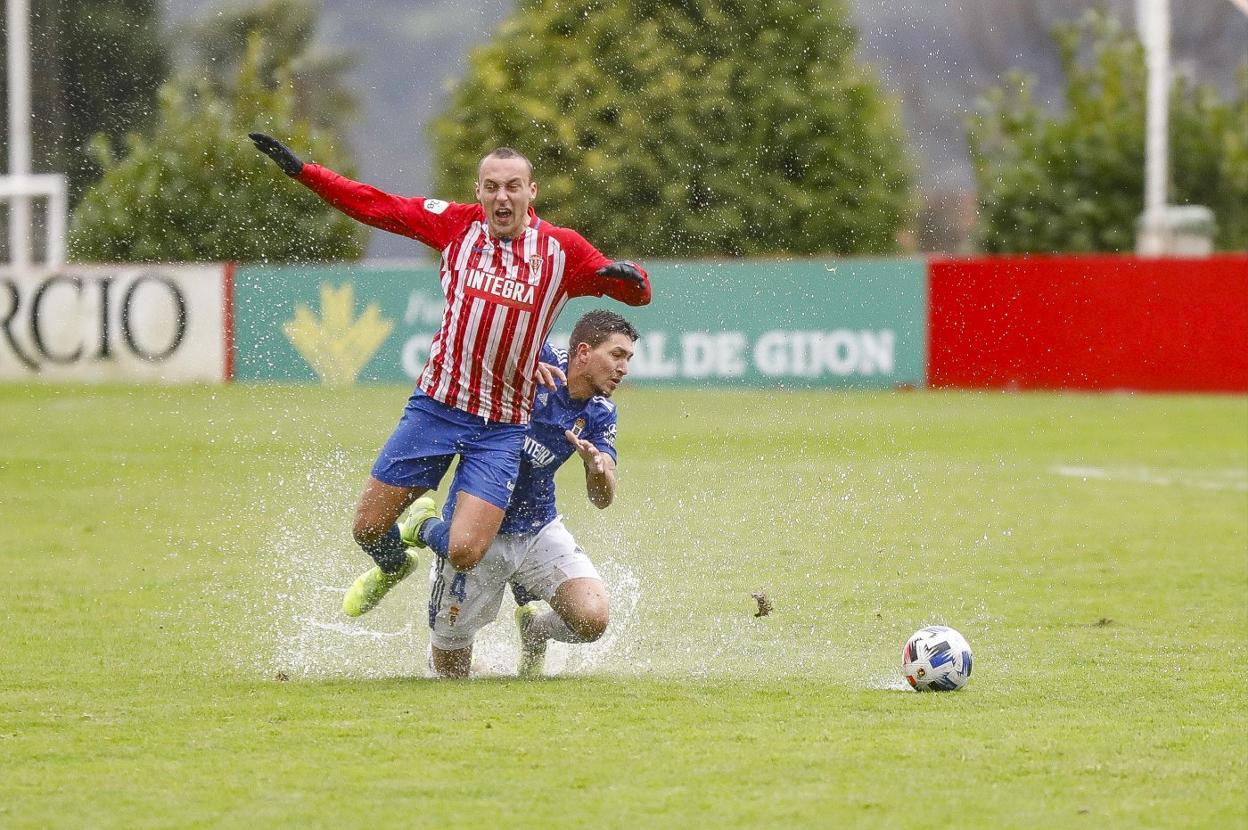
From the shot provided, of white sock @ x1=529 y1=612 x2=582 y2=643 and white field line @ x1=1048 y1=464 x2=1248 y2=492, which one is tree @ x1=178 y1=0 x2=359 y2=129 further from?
white sock @ x1=529 y1=612 x2=582 y2=643

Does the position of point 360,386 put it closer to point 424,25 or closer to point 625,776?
point 625,776

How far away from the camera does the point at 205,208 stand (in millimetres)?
28938

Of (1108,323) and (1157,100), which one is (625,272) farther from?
(1157,100)

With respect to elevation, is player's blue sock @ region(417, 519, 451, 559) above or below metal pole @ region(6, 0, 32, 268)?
below

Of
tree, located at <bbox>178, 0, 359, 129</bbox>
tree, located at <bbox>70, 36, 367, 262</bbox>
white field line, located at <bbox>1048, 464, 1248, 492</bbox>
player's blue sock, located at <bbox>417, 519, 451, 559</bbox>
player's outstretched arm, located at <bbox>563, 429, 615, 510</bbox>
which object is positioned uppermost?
tree, located at <bbox>178, 0, 359, 129</bbox>

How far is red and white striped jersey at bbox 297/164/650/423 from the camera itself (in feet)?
23.7

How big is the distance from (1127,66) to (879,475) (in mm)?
25136

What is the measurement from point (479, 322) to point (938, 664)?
83.4 inches

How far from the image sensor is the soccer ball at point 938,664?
682cm

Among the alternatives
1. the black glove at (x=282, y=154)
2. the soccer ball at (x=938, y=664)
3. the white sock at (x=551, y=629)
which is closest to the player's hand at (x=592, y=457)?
the white sock at (x=551, y=629)

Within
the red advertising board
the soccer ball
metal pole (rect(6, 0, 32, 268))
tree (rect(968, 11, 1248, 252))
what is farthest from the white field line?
tree (rect(968, 11, 1248, 252))

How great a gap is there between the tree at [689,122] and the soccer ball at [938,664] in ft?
84.5

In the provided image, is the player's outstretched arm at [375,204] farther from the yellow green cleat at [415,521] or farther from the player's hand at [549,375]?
the yellow green cleat at [415,521]

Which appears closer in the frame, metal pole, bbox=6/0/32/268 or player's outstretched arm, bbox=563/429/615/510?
player's outstretched arm, bbox=563/429/615/510
